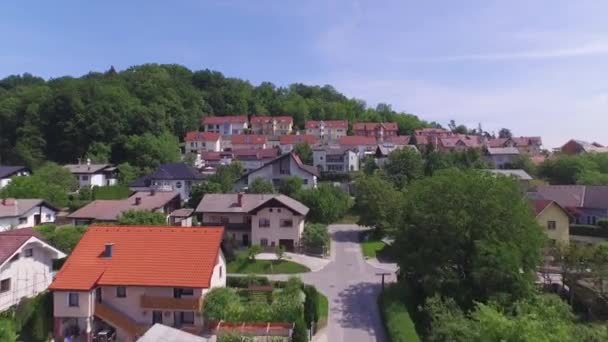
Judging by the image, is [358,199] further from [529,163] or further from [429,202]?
[529,163]

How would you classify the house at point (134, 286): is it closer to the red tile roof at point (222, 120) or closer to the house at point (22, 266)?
the house at point (22, 266)

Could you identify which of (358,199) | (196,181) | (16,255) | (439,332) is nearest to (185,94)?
(196,181)

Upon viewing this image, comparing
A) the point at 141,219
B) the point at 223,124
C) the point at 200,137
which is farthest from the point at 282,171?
the point at 223,124

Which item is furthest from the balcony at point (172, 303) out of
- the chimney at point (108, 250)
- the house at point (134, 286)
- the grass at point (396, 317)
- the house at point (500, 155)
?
the house at point (500, 155)

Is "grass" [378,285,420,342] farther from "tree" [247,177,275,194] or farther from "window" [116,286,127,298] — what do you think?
"tree" [247,177,275,194]

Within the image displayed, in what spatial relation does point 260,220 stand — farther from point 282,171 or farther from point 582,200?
point 582,200

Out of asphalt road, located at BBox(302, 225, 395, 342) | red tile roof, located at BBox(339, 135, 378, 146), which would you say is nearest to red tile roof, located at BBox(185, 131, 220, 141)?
red tile roof, located at BBox(339, 135, 378, 146)
